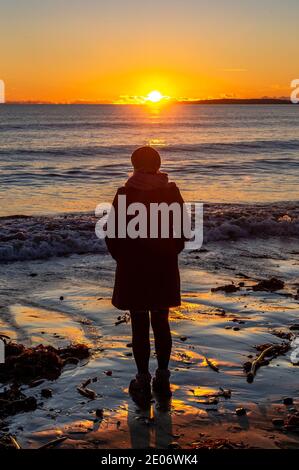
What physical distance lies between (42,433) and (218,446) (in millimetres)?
1273

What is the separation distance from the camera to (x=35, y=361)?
5.50 m

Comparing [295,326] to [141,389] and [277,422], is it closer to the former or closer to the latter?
[277,422]

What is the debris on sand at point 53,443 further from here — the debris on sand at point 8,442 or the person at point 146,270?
the person at point 146,270

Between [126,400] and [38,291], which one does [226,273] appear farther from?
[126,400]

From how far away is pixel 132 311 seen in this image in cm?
482

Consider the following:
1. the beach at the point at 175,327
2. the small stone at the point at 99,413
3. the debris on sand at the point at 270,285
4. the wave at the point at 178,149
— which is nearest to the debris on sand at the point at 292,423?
the beach at the point at 175,327

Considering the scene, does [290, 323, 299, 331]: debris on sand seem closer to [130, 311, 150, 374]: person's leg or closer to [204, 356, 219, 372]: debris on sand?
[204, 356, 219, 372]: debris on sand

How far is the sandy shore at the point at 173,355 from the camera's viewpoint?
4301 millimetres

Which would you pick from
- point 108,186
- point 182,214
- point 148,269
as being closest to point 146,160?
point 182,214

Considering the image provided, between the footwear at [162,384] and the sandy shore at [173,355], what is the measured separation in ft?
0.27

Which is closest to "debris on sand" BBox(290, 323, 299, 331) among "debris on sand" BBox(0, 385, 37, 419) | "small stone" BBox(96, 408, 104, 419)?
"small stone" BBox(96, 408, 104, 419)

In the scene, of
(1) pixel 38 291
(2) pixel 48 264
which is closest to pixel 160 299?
(1) pixel 38 291

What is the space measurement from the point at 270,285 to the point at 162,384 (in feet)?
13.1
